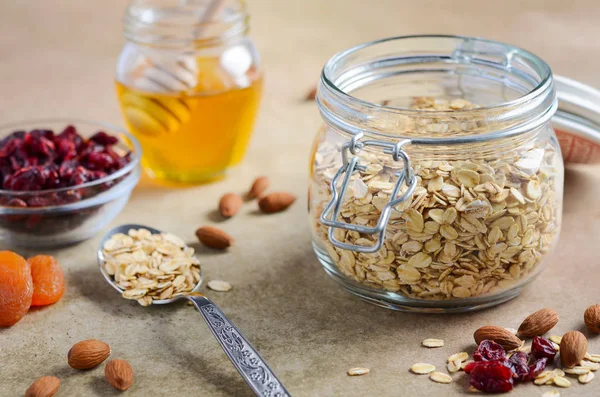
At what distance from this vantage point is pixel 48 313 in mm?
1522

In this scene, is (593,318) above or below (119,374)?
above

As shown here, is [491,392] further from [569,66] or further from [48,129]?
[569,66]

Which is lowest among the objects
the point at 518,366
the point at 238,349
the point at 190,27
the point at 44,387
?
the point at 44,387

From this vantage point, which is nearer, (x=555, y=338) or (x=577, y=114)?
(x=555, y=338)

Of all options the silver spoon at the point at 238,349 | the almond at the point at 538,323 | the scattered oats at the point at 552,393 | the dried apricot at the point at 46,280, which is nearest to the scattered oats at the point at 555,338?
the almond at the point at 538,323

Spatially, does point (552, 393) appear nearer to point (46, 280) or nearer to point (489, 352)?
point (489, 352)

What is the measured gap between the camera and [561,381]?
1.25 metres

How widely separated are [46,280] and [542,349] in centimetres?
91

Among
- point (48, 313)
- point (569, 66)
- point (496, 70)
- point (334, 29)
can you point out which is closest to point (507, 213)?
point (496, 70)

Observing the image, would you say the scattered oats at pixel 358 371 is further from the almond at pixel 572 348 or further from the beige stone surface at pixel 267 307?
the almond at pixel 572 348

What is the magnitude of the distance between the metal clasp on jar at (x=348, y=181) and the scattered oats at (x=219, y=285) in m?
0.30

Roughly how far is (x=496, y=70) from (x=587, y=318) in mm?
522

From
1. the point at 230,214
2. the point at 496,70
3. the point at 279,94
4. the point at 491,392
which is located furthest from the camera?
the point at 279,94

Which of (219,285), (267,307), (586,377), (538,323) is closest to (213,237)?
(219,285)
